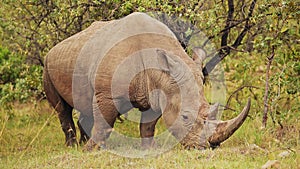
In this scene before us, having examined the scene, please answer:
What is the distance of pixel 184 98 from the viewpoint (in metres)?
7.51

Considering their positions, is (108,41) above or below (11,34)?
above

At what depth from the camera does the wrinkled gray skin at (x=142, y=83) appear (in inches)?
290

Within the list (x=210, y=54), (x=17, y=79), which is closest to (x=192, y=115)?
(x=210, y=54)

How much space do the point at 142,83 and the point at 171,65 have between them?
593 mm

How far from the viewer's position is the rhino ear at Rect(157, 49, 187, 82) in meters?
7.55

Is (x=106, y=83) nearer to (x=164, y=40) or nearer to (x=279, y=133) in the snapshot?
(x=164, y=40)

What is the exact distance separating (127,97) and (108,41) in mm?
866

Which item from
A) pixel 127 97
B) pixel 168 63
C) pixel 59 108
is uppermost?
pixel 168 63

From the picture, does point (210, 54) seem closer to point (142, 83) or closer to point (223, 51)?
point (223, 51)

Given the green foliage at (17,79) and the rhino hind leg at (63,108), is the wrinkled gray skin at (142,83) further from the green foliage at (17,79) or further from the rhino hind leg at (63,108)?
the green foliage at (17,79)

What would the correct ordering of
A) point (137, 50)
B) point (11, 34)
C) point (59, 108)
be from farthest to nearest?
point (11, 34) < point (59, 108) < point (137, 50)

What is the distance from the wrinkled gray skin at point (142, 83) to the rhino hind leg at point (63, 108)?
0.46 m

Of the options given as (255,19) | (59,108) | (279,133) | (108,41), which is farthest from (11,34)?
(279,133)

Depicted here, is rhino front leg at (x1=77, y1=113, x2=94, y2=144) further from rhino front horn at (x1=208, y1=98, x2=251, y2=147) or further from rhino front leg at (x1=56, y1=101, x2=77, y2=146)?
rhino front horn at (x1=208, y1=98, x2=251, y2=147)
